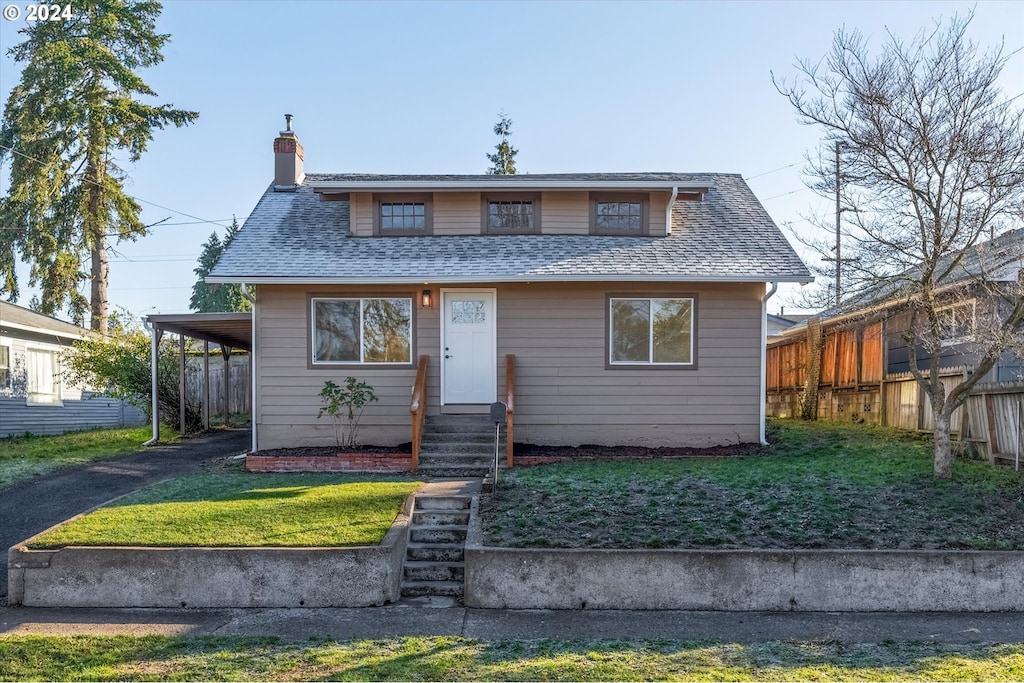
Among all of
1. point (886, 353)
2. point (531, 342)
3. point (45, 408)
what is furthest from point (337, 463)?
point (45, 408)

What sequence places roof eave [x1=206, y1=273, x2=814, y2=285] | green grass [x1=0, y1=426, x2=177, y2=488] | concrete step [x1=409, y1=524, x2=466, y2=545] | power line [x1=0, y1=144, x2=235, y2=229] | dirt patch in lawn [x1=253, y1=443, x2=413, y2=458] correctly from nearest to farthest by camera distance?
1. concrete step [x1=409, y1=524, x2=466, y2=545]
2. dirt patch in lawn [x1=253, y1=443, x2=413, y2=458]
3. roof eave [x1=206, y1=273, x2=814, y2=285]
4. green grass [x1=0, y1=426, x2=177, y2=488]
5. power line [x1=0, y1=144, x2=235, y2=229]

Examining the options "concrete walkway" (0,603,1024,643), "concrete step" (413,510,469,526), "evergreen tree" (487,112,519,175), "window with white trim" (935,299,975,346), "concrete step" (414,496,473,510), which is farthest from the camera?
"evergreen tree" (487,112,519,175)

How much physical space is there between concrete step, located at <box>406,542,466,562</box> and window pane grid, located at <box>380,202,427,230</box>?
6.74 meters

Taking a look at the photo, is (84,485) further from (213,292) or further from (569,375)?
(213,292)

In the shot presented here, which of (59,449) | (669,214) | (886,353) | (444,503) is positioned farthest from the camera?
(886,353)

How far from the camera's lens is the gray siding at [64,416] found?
1606 centimetres

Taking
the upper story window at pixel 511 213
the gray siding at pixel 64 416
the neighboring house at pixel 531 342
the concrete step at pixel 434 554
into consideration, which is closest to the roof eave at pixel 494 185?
the upper story window at pixel 511 213

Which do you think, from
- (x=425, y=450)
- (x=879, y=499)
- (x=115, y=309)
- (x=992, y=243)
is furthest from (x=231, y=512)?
(x=115, y=309)

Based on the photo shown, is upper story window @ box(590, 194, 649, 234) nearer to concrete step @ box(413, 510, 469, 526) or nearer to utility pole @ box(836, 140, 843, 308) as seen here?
utility pole @ box(836, 140, 843, 308)

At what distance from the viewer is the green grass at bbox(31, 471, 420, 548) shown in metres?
6.48

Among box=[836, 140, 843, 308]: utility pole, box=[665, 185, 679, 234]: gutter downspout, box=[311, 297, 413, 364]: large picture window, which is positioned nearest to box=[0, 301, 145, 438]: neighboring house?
box=[311, 297, 413, 364]: large picture window

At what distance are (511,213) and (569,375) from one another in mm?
3064

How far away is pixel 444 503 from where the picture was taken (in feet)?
25.9

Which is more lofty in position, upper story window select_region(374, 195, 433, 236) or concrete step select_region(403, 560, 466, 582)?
upper story window select_region(374, 195, 433, 236)
